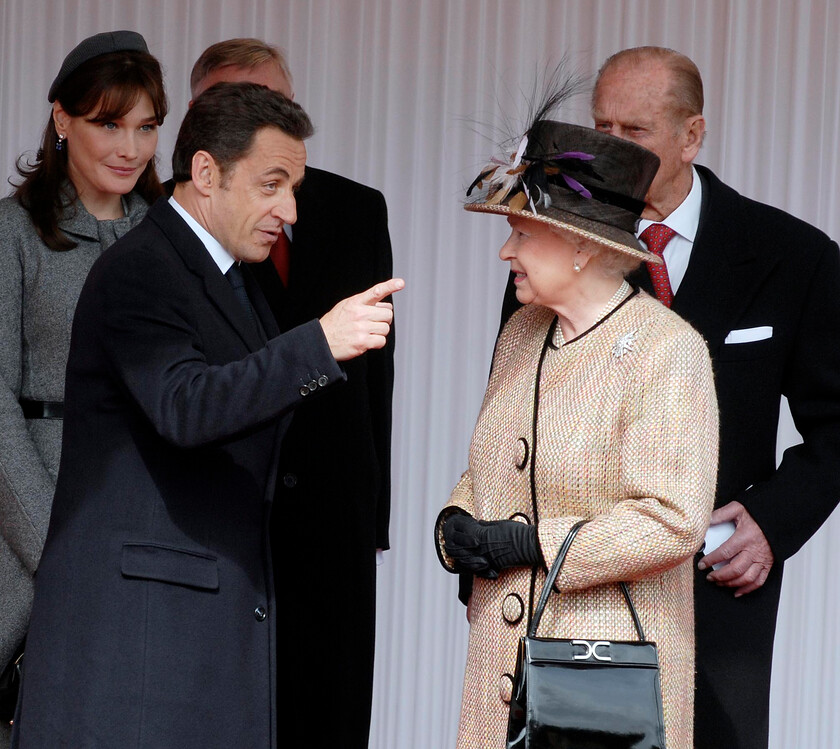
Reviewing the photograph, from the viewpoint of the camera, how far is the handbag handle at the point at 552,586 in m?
2.09

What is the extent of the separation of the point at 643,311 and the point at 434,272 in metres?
2.28

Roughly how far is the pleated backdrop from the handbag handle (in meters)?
2.38

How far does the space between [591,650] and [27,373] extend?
Answer: 129 cm

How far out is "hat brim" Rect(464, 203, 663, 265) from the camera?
2.22 metres

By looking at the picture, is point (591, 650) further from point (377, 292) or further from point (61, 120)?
point (61, 120)

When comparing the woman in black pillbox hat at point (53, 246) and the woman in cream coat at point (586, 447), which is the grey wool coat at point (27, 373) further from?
the woman in cream coat at point (586, 447)

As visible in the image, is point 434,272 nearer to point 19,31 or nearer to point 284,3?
point 284,3

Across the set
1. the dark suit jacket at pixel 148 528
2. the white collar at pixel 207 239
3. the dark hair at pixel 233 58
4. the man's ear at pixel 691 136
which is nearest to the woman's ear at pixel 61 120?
the dark hair at pixel 233 58

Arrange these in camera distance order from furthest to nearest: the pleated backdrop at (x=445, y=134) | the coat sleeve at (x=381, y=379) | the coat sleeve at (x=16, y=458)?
1. the pleated backdrop at (x=445, y=134)
2. the coat sleeve at (x=381, y=379)
3. the coat sleeve at (x=16, y=458)

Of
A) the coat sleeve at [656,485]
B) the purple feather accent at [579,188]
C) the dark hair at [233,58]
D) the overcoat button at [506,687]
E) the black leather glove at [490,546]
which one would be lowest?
the overcoat button at [506,687]

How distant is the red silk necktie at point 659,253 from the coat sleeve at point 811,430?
0.88 ft

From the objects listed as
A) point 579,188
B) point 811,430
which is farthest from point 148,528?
point 811,430

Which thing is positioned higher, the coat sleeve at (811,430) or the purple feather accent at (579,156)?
the purple feather accent at (579,156)

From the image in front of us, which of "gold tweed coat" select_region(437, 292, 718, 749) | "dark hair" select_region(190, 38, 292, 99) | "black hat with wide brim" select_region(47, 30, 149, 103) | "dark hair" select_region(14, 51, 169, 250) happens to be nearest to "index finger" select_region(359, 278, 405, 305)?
"gold tweed coat" select_region(437, 292, 718, 749)
